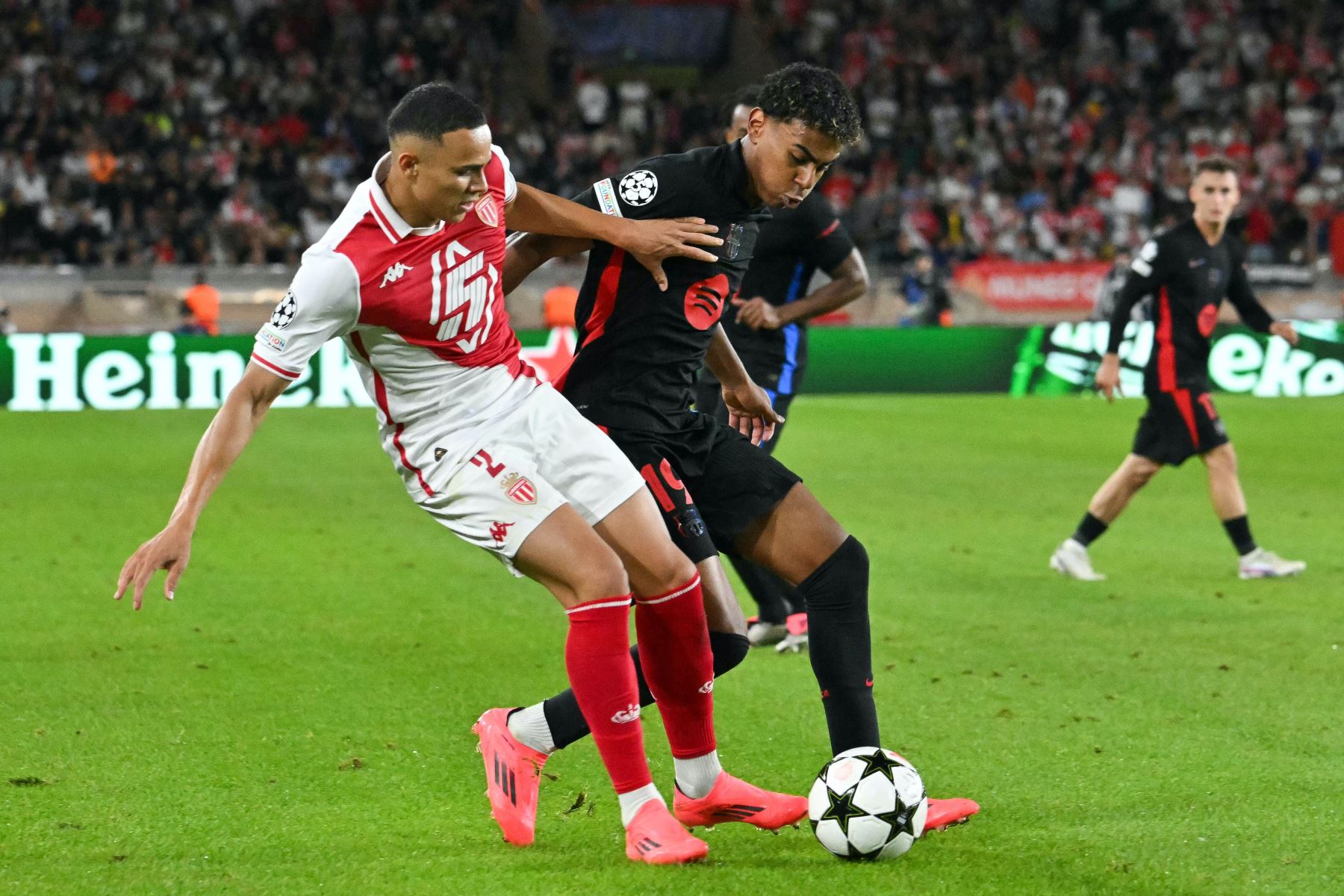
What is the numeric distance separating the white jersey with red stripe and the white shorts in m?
0.04

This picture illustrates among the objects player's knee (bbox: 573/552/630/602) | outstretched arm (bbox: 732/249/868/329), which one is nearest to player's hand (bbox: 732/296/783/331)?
outstretched arm (bbox: 732/249/868/329)

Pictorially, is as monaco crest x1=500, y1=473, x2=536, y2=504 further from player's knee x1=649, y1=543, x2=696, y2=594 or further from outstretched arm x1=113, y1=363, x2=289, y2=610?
outstretched arm x1=113, y1=363, x2=289, y2=610

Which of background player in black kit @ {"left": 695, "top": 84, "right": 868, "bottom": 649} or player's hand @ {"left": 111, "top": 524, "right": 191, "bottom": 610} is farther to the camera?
background player in black kit @ {"left": 695, "top": 84, "right": 868, "bottom": 649}

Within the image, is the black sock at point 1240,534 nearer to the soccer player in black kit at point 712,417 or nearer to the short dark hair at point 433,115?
the soccer player in black kit at point 712,417

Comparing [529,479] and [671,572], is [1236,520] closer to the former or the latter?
[671,572]

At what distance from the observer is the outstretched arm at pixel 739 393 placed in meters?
4.66

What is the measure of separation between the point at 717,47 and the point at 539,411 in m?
28.8

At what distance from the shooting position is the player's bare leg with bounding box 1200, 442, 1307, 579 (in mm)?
8352

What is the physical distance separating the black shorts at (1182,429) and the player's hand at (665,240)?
4.90 metres

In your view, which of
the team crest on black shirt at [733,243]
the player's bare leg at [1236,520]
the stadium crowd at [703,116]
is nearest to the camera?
the team crest on black shirt at [733,243]

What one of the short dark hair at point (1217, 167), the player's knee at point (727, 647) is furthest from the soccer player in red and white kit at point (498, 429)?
the short dark hair at point (1217, 167)

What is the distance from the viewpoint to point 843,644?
408 centimetres

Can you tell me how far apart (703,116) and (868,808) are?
25852mm

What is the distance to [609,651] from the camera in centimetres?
382
